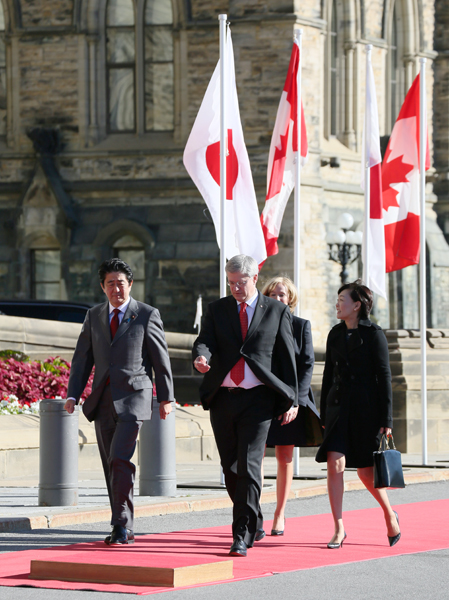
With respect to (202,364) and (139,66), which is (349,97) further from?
(202,364)

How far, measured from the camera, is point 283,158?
14219 millimetres

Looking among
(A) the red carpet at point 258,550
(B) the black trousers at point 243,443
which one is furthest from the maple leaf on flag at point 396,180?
(B) the black trousers at point 243,443

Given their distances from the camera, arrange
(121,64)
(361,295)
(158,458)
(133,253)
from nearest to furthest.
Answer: (361,295) < (158,458) < (133,253) < (121,64)

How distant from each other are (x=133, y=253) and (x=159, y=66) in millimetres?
4128

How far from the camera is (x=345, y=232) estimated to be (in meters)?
27.1

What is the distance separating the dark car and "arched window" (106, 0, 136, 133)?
7.57m

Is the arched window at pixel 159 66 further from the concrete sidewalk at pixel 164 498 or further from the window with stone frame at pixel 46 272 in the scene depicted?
the concrete sidewalk at pixel 164 498

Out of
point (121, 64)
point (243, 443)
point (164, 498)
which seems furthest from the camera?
point (121, 64)

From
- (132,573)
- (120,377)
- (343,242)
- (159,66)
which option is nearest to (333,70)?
(159,66)

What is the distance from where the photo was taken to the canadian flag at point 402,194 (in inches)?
615

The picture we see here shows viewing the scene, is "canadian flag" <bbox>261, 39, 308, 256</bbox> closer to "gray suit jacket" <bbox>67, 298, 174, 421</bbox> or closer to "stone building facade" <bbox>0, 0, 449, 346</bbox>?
Result: "gray suit jacket" <bbox>67, 298, 174, 421</bbox>

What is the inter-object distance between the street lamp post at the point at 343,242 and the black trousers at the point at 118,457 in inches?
662

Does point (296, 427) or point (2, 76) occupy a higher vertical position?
point (2, 76)

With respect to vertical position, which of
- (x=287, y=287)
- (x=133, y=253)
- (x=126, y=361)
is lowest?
(x=126, y=361)
